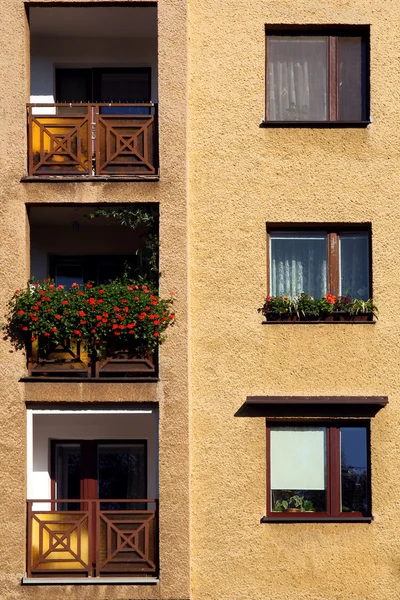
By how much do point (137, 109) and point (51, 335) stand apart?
4612 mm

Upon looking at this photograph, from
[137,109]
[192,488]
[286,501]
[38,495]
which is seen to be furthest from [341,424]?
[137,109]

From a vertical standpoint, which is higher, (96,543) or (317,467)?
(317,467)

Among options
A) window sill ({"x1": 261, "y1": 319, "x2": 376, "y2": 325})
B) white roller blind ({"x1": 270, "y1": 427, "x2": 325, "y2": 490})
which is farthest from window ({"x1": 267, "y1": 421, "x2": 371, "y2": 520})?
window sill ({"x1": 261, "y1": 319, "x2": 376, "y2": 325})

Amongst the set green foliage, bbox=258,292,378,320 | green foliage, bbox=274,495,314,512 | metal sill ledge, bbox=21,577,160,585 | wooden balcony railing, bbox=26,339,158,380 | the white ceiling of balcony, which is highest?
the white ceiling of balcony

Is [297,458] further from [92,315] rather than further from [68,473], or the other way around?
[68,473]

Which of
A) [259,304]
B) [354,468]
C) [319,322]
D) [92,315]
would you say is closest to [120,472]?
[92,315]

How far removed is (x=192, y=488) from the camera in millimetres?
17328

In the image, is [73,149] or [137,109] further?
[137,109]

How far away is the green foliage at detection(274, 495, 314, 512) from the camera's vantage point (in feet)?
57.5

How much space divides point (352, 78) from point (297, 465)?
257 inches

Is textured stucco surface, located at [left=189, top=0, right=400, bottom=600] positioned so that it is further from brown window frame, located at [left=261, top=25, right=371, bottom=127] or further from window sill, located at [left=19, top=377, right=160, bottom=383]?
window sill, located at [left=19, top=377, right=160, bottom=383]

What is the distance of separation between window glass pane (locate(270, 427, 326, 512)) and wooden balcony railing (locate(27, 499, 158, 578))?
6.81 feet

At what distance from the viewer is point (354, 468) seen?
17.6m

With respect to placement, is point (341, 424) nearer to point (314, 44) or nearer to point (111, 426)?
point (111, 426)
